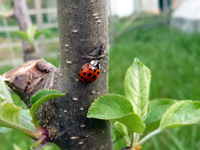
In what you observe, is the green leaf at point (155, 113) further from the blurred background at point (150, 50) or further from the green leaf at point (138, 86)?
the blurred background at point (150, 50)

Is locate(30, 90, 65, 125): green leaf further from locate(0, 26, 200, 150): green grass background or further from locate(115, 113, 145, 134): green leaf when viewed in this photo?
locate(0, 26, 200, 150): green grass background

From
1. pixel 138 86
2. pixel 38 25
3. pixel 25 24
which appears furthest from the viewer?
pixel 38 25

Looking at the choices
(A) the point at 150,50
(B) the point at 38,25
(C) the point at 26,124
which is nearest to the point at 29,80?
(C) the point at 26,124

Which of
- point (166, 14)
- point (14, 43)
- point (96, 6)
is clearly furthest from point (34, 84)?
point (166, 14)

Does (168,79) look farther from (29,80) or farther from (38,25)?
(38,25)

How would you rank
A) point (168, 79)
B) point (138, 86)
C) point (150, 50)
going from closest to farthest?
1. point (138, 86)
2. point (168, 79)
3. point (150, 50)

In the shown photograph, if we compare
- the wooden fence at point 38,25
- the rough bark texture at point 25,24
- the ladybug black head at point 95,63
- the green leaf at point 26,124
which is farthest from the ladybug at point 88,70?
the wooden fence at point 38,25

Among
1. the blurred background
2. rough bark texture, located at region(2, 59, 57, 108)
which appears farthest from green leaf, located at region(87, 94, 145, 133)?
the blurred background
